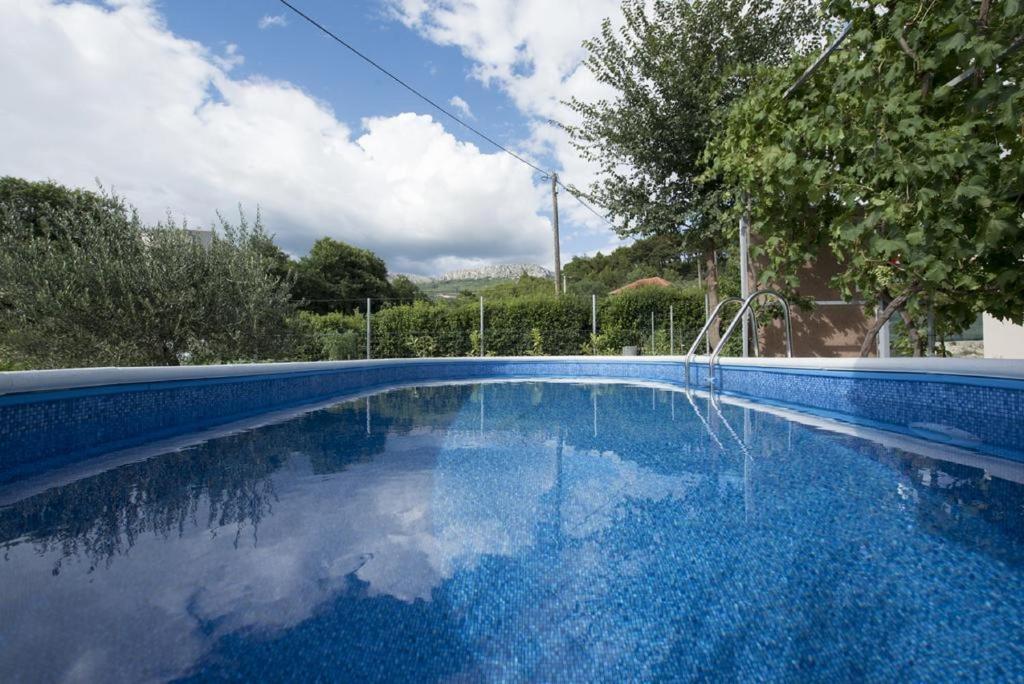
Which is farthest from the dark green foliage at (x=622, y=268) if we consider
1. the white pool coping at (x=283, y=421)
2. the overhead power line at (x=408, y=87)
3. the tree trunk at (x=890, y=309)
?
the white pool coping at (x=283, y=421)

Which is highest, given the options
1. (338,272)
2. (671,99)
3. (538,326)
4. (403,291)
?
(338,272)

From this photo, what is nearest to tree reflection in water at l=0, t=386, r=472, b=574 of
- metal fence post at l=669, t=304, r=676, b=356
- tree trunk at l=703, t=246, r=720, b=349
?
tree trunk at l=703, t=246, r=720, b=349

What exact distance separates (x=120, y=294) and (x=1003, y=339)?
12.3m

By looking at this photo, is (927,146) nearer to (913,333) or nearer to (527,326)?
(913,333)

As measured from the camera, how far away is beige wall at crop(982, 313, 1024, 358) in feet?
25.1

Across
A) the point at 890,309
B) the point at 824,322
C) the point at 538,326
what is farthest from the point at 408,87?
the point at 890,309

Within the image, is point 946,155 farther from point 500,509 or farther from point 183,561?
point 183,561

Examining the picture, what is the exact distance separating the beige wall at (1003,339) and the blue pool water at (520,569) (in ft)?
19.3

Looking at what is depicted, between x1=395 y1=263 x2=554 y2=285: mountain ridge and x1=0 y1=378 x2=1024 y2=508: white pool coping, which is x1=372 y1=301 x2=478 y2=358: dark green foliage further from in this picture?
x1=395 y1=263 x2=554 y2=285: mountain ridge

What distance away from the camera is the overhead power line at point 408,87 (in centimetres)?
919

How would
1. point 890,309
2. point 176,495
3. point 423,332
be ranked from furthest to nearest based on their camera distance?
point 423,332 < point 890,309 < point 176,495

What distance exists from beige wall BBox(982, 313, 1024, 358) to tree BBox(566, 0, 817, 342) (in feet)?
15.1

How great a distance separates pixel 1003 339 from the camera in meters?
8.02

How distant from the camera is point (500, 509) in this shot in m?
2.76
